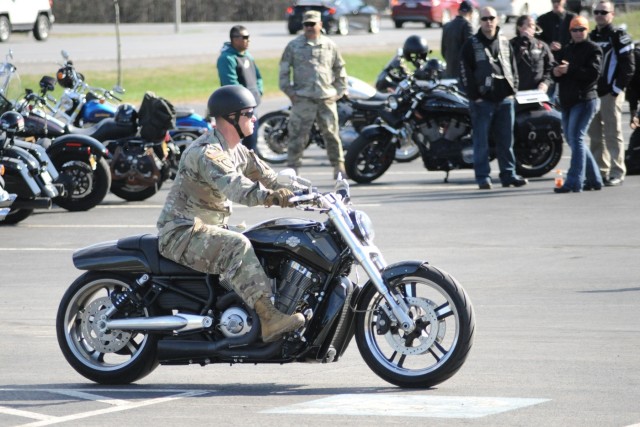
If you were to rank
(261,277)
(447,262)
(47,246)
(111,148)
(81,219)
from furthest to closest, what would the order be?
(111,148) → (81,219) → (47,246) → (447,262) → (261,277)

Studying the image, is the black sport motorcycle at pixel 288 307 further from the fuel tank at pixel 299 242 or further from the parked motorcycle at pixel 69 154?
the parked motorcycle at pixel 69 154

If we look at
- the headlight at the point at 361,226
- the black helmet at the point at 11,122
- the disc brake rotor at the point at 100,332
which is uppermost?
the headlight at the point at 361,226

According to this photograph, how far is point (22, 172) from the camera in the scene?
15055 millimetres

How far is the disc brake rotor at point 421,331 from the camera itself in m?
7.61

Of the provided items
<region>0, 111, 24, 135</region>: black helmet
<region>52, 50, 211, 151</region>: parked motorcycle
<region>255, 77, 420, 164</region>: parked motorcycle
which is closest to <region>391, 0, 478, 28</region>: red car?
<region>255, 77, 420, 164</region>: parked motorcycle

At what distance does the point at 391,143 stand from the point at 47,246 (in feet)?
17.9

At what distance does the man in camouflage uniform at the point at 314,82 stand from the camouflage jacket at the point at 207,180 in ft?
31.8

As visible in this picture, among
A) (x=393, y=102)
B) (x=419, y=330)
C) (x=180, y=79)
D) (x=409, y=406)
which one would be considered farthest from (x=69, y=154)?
(x=180, y=79)

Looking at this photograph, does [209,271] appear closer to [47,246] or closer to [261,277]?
[261,277]

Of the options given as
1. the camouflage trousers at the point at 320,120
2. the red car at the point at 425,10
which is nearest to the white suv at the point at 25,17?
the red car at the point at 425,10

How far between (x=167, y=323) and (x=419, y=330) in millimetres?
1403

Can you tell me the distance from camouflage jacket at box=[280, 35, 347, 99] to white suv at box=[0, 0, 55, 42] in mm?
27117

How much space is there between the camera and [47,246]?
1393 centimetres

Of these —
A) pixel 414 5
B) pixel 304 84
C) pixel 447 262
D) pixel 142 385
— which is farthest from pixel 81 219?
pixel 414 5
